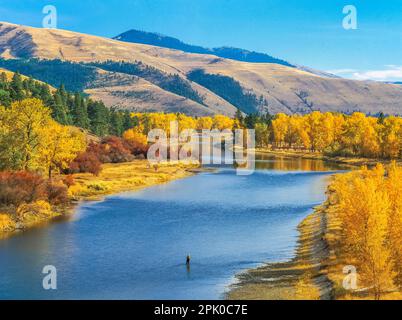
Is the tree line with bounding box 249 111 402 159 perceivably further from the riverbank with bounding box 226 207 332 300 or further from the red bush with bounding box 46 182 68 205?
the riverbank with bounding box 226 207 332 300

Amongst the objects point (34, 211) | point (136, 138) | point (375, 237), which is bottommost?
point (34, 211)

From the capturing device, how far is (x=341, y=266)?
46062mm

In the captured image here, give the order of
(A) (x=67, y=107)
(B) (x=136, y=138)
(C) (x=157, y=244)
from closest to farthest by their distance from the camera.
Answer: (C) (x=157, y=244)
(B) (x=136, y=138)
(A) (x=67, y=107)

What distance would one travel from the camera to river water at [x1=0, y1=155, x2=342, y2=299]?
143ft

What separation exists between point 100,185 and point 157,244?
42.9 meters

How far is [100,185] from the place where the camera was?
97.8 m

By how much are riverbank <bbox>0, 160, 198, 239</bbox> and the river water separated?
3.02 meters

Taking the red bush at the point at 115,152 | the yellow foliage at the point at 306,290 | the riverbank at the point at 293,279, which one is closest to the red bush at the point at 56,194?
the riverbank at the point at 293,279

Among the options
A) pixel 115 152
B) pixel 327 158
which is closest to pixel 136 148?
pixel 115 152

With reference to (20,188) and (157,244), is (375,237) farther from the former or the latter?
(20,188)

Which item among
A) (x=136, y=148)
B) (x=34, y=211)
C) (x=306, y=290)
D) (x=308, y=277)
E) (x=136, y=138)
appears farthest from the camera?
(x=136, y=138)
